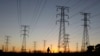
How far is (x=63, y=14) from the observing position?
65625 millimetres

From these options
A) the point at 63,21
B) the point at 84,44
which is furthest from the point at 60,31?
the point at 84,44

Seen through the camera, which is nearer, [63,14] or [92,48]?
[92,48]

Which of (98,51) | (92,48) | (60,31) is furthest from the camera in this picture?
(60,31)

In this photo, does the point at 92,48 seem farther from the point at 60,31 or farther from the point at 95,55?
the point at 60,31

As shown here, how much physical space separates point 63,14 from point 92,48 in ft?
46.7

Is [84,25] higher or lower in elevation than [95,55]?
higher

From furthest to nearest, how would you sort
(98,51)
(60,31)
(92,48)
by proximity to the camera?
(60,31)
(92,48)
(98,51)

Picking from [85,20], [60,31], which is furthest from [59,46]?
[85,20]

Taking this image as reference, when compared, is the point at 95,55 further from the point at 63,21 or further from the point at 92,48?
the point at 63,21

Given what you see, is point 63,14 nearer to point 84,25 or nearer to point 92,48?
point 84,25

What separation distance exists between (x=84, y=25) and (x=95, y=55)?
59.7 ft

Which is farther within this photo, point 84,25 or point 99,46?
point 84,25

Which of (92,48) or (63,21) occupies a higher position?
(63,21)

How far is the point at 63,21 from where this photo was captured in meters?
65.3
